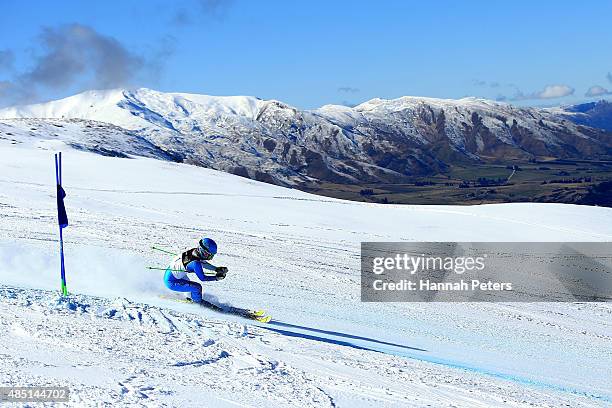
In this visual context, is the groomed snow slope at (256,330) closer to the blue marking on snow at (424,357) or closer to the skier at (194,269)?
the blue marking on snow at (424,357)

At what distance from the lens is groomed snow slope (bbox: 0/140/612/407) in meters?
10.3

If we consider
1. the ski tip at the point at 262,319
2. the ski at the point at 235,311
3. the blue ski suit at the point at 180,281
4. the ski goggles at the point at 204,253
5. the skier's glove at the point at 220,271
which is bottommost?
the ski tip at the point at 262,319

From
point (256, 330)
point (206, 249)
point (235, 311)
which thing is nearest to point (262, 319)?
point (235, 311)

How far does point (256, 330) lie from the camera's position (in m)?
13.9

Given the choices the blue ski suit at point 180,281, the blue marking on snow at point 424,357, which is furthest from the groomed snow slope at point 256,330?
the blue ski suit at point 180,281

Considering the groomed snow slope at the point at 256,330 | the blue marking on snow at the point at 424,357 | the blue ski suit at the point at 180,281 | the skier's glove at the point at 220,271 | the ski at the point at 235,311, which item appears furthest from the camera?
the blue ski suit at the point at 180,281

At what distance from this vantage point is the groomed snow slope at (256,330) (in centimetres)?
1027

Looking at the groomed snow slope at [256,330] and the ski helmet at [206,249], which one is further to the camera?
the ski helmet at [206,249]

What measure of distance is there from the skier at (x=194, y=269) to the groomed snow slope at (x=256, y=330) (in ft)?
1.45

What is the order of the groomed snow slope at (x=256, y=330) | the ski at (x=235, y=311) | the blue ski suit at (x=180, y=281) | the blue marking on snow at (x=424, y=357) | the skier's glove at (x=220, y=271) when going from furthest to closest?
1. the blue ski suit at (x=180, y=281)
2. the ski at (x=235, y=311)
3. the skier's glove at (x=220, y=271)
4. the blue marking on snow at (x=424, y=357)
5. the groomed snow slope at (x=256, y=330)

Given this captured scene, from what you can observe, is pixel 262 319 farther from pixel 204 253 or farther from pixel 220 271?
pixel 204 253

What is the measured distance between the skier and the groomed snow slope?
443 mm

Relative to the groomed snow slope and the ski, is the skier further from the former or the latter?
the groomed snow slope

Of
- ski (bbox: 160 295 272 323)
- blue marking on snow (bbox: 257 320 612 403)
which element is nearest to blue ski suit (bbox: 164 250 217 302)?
ski (bbox: 160 295 272 323)
